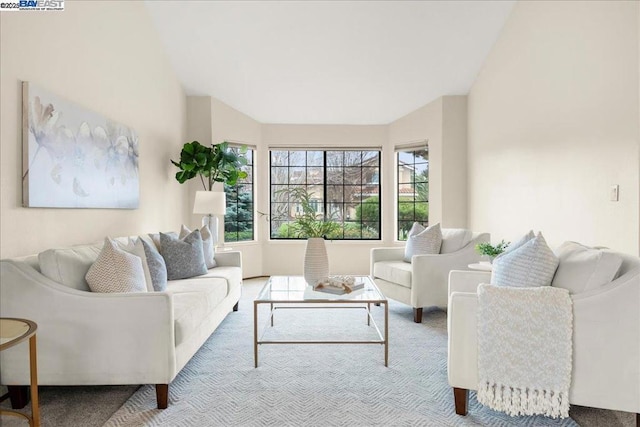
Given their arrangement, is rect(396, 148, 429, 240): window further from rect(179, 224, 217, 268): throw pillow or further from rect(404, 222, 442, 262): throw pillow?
rect(179, 224, 217, 268): throw pillow

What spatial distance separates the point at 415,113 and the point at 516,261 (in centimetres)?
414

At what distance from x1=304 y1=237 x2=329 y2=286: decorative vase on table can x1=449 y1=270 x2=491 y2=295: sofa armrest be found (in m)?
0.96

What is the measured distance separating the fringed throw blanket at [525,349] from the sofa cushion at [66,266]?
6.99 ft

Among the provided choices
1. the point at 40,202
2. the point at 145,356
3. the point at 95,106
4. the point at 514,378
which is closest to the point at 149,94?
the point at 95,106

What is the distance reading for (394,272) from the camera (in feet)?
13.8

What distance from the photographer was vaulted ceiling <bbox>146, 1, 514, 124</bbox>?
4.27 metres

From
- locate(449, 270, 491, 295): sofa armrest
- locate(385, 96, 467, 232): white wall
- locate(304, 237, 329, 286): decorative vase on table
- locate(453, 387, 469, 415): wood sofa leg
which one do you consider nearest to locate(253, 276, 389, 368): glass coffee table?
locate(304, 237, 329, 286): decorative vase on table

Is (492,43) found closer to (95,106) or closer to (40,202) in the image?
(95,106)

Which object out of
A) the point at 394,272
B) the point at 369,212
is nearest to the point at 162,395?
the point at 394,272

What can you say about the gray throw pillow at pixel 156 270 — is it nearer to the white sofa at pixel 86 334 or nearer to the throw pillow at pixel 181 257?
the throw pillow at pixel 181 257

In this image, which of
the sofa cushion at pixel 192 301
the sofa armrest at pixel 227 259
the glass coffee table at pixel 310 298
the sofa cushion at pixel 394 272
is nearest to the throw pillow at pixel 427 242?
the sofa cushion at pixel 394 272

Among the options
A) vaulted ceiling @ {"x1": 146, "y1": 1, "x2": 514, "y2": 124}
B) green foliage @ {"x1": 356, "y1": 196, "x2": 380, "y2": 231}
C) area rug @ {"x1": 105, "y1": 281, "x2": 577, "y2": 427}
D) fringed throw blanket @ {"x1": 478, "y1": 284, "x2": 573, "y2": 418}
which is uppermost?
vaulted ceiling @ {"x1": 146, "y1": 1, "x2": 514, "y2": 124}

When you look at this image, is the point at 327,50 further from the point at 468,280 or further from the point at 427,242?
the point at 468,280

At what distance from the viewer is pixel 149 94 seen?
438 centimetres
